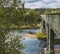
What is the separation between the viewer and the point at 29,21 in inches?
412

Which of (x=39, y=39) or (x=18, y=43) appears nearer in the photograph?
(x=18, y=43)

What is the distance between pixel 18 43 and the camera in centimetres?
1052

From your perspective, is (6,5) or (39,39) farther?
(39,39)

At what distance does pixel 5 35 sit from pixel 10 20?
64 centimetres

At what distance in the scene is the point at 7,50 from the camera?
10297 mm

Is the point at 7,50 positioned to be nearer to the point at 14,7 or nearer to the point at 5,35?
the point at 5,35

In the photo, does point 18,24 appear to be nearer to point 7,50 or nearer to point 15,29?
point 15,29

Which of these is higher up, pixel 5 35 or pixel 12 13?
pixel 12 13

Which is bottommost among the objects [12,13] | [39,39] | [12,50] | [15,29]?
[39,39]

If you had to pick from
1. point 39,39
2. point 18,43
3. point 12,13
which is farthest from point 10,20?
point 39,39

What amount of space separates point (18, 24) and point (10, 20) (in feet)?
1.38

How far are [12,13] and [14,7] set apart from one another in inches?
11.5

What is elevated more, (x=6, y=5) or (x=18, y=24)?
(x=6, y=5)

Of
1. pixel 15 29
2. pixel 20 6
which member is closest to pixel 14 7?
pixel 20 6
